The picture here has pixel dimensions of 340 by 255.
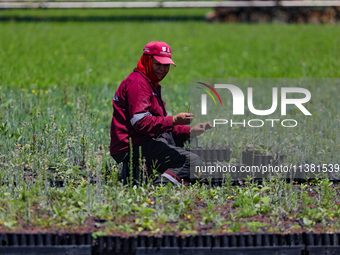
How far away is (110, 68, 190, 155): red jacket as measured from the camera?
5160 mm

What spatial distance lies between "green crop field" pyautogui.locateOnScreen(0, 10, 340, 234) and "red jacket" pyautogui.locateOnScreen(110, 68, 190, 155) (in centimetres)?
32

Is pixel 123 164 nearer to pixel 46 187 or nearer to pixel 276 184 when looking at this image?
pixel 46 187

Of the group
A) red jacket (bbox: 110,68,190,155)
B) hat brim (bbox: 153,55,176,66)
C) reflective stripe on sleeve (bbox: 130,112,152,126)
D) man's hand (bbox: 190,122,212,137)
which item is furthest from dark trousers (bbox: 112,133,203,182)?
hat brim (bbox: 153,55,176,66)

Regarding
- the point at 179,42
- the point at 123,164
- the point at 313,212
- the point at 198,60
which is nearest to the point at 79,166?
the point at 123,164

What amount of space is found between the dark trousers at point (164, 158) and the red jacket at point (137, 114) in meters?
0.07

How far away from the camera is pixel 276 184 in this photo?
205 inches

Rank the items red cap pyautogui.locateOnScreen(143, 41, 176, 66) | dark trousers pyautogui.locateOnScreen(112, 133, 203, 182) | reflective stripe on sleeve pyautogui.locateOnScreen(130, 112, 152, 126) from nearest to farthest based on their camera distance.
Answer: reflective stripe on sleeve pyautogui.locateOnScreen(130, 112, 152, 126) → red cap pyautogui.locateOnScreen(143, 41, 176, 66) → dark trousers pyautogui.locateOnScreen(112, 133, 203, 182)

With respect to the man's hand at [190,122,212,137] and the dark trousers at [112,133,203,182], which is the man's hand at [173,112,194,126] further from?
the dark trousers at [112,133,203,182]

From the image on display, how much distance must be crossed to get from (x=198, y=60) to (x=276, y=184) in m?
8.86

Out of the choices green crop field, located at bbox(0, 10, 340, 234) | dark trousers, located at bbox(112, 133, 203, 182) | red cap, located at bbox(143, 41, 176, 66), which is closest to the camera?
green crop field, located at bbox(0, 10, 340, 234)

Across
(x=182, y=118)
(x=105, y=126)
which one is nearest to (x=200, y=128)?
(x=182, y=118)

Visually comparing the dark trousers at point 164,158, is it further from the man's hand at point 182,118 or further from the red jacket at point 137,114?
the man's hand at point 182,118

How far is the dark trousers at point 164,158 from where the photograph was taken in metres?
5.44

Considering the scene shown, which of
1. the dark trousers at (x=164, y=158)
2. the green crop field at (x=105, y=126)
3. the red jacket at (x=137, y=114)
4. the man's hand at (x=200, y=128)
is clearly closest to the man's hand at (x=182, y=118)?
the red jacket at (x=137, y=114)
